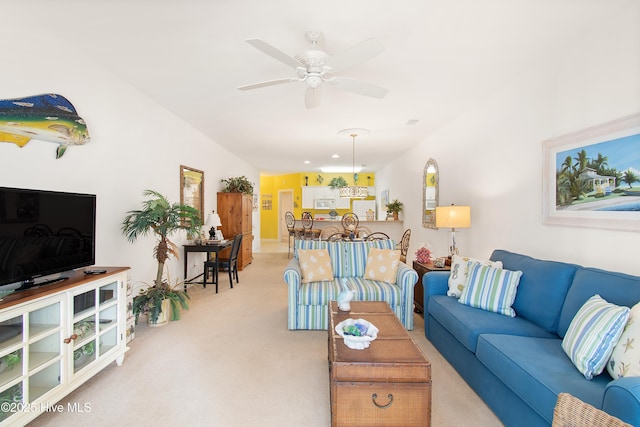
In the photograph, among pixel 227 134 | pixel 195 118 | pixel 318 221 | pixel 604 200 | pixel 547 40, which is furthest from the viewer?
pixel 318 221

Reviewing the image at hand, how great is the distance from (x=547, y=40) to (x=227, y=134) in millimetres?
4565

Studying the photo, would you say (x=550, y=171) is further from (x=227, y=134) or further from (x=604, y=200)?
(x=227, y=134)

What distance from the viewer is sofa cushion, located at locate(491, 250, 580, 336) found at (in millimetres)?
2098

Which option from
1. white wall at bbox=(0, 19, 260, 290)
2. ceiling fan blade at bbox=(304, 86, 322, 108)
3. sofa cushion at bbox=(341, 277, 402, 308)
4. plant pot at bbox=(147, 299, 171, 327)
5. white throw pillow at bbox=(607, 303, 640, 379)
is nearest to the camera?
white throw pillow at bbox=(607, 303, 640, 379)

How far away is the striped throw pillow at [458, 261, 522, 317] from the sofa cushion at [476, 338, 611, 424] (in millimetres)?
422

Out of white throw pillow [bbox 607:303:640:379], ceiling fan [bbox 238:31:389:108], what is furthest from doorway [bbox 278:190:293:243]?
white throw pillow [bbox 607:303:640:379]

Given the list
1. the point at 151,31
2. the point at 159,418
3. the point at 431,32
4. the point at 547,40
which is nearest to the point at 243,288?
the point at 159,418

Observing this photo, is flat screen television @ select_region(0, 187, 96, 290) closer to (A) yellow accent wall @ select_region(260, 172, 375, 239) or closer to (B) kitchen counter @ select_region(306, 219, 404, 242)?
(B) kitchen counter @ select_region(306, 219, 404, 242)

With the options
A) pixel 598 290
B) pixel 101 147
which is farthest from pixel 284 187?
pixel 598 290

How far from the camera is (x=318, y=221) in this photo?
26.5 ft

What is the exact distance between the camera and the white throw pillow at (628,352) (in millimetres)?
1347

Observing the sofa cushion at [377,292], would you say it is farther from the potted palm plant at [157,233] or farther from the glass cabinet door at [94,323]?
the glass cabinet door at [94,323]


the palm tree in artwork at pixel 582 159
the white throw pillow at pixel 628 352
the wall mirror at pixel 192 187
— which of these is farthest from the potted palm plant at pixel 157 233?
the palm tree in artwork at pixel 582 159

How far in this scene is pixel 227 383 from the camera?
89.2 inches
